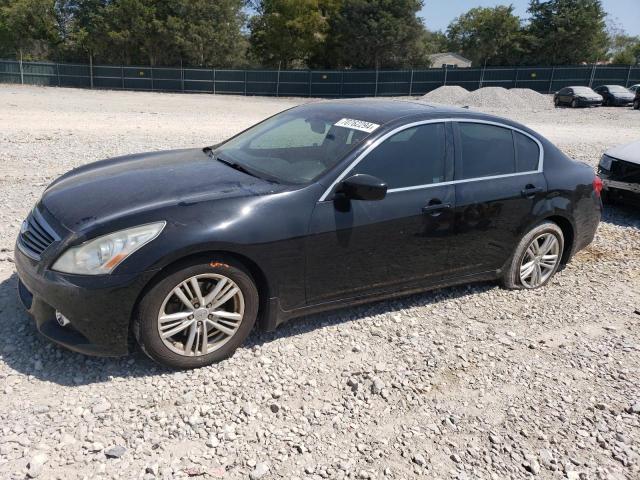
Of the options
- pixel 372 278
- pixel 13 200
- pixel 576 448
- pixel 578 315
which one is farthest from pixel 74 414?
pixel 13 200

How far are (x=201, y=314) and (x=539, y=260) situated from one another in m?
3.23

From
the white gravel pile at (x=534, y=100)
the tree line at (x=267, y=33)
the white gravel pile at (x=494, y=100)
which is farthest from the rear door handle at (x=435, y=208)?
the tree line at (x=267, y=33)

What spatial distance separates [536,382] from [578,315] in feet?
4.24

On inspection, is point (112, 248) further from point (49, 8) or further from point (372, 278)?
point (49, 8)

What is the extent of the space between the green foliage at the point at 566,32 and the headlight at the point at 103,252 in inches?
2455

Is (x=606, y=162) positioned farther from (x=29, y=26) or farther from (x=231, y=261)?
(x=29, y=26)

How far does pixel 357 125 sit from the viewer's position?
4.06 meters

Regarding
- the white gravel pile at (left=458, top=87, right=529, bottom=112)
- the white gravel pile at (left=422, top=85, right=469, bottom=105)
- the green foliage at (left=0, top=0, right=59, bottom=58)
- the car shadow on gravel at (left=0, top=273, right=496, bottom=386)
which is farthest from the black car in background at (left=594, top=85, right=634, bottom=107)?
the green foliage at (left=0, top=0, right=59, bottom=58)

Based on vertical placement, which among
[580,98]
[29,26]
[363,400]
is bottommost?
[363,400]

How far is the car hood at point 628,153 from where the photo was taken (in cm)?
723

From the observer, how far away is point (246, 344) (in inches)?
148

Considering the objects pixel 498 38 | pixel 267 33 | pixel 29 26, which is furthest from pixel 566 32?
pixel 29 26

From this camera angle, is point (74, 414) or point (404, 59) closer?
point (74, 414)

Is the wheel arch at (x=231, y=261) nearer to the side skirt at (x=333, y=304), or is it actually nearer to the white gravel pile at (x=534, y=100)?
the side skirt at (x=333, y=304)
